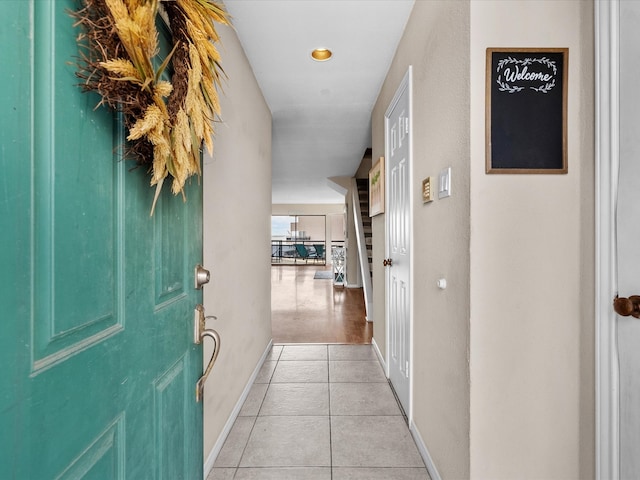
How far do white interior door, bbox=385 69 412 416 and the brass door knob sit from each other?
0.99m

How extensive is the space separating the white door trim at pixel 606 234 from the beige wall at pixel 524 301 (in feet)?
0.24

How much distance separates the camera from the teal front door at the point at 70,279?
1.46 ft

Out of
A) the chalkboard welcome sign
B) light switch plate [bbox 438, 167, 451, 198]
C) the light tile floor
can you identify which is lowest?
the light tile floor

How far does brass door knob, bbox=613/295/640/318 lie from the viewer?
943 millimetres

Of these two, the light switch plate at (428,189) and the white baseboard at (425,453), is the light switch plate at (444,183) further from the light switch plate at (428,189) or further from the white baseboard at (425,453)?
the white baseboard at (425,453)

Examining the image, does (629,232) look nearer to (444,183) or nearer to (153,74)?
(444,183)

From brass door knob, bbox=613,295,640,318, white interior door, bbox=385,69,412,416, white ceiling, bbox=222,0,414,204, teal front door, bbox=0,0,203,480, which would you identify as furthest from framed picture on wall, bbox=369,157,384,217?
teal front door, bbox=0,0,203,480

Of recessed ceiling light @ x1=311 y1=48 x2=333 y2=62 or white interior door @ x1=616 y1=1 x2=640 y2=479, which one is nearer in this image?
white interior door @ x1=616 y1=1 x2=640 y2=479

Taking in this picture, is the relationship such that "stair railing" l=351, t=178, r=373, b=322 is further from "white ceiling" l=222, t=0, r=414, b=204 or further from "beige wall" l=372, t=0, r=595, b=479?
"beige wall" l=372, t=0, r=595, b=479

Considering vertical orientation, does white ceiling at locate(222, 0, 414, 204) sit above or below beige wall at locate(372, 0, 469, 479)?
above

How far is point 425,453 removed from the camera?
1616 mm

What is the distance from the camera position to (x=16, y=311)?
45cm

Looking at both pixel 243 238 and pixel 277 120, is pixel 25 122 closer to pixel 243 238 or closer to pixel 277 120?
pixel 243 238

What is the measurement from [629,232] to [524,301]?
364 mm
